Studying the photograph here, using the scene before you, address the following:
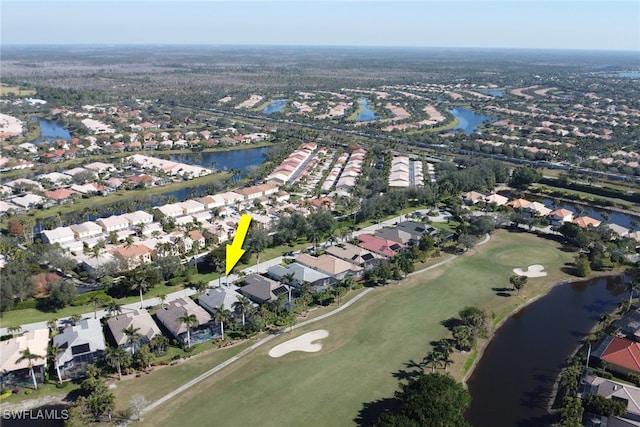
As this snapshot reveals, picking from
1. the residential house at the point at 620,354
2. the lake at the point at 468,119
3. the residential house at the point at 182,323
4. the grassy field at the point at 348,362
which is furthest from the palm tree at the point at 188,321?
the lake at the point at 468,119

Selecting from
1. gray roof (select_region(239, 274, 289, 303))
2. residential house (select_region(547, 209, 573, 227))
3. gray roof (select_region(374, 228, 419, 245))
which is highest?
residential house (select_region(547, 209, 573, 227))

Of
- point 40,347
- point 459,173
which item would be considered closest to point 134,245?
point 40,347

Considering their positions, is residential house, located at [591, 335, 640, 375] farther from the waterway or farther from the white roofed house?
the white roofed house

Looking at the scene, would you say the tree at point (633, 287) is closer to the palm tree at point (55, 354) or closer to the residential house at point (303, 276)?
the residential house at point (303, 276)

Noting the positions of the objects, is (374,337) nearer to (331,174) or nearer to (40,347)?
(40,347)

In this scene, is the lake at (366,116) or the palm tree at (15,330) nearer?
the palm tree at (15,330)

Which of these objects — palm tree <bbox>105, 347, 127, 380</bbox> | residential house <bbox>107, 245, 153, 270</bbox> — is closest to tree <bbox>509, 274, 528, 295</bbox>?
palm tree <bbox>105, 347, 127, 380</bbox>

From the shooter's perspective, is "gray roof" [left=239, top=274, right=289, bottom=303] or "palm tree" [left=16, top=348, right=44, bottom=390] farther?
"gray roof" [left=239, top=274, right=289, bottom=303]
